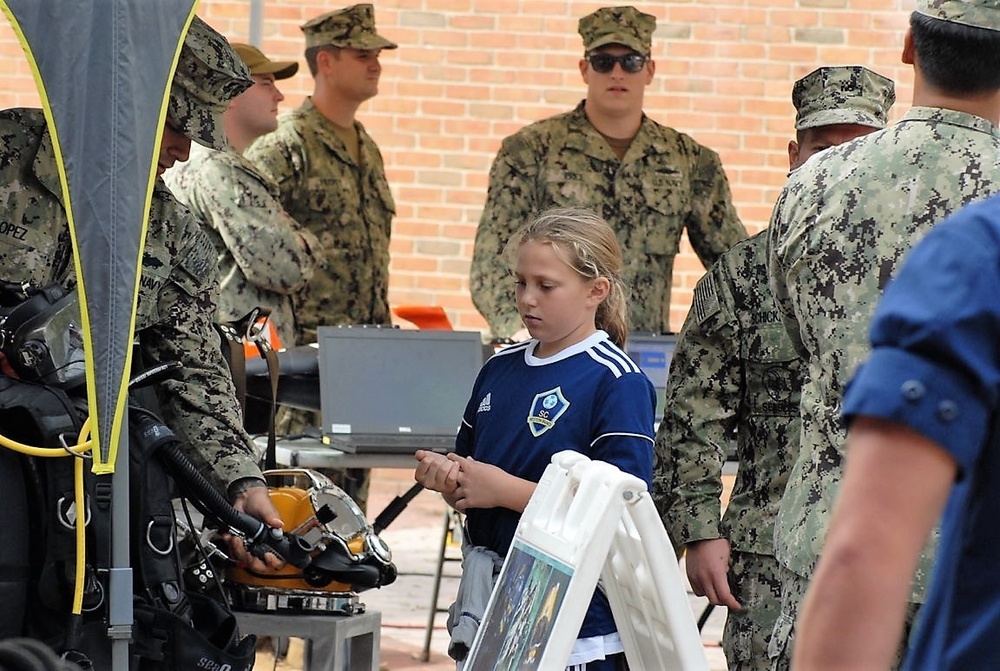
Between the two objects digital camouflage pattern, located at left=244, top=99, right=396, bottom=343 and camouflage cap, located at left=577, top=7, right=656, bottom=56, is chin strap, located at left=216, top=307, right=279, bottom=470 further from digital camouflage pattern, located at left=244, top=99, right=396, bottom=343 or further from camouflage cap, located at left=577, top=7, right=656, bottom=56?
camouflage cap, located at left=577, top=7, right=656, bottom=56

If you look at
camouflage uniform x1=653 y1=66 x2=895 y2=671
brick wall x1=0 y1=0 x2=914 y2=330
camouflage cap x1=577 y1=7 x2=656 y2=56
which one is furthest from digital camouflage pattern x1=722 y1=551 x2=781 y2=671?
brick wall x1=0 y1=0 x2=914 y2=330

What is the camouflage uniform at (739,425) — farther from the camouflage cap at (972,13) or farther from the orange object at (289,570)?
the camouflage cap at (972,13)

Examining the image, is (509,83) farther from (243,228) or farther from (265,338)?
(265,338)

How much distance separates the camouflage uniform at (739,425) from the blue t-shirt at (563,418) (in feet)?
1.17

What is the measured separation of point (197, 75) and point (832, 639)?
93.6 inches

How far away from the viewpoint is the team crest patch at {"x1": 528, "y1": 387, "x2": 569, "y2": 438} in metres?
3.14

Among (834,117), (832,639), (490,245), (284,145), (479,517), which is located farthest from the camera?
(284,145)

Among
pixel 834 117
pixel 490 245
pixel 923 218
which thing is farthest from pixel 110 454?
pixel 490 245

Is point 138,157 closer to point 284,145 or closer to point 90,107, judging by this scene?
point 90,107

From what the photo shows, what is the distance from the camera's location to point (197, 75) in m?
3.32

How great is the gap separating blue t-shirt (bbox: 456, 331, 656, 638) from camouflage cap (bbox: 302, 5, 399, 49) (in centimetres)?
330

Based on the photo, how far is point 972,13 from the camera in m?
2.23

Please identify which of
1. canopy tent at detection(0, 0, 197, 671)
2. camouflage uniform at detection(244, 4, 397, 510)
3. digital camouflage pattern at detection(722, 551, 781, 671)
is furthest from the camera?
camouflage uniform at detection(244, 4, 397, 510)

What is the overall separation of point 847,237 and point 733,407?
115 cm
